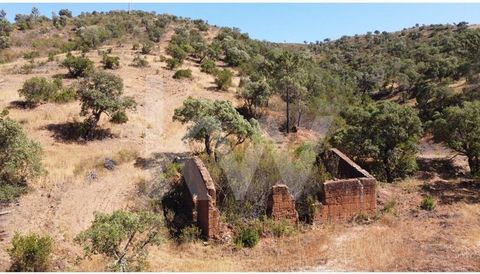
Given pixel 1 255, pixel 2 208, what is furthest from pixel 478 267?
pixel 2 208

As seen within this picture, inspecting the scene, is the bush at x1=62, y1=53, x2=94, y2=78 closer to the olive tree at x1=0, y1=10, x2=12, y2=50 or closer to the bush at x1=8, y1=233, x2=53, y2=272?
the olive tree at x1=0, y1=10, x2=12, y2=50

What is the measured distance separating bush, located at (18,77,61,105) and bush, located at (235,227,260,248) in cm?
1567

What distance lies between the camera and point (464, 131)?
752 inches

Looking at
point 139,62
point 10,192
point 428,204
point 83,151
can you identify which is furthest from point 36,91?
point 428,204

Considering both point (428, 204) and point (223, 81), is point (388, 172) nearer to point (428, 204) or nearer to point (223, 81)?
point (428, 204)

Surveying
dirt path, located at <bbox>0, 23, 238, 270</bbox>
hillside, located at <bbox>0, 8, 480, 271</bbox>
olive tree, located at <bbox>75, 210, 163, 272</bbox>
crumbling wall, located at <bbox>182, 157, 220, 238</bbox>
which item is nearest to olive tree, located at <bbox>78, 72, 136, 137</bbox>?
hillside, located at <bbox>0, 8, 480, 271</bbox>

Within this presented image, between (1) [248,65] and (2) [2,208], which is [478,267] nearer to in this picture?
(2) [2,208]

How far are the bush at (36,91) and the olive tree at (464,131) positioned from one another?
62.3ft

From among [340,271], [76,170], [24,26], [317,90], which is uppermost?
[24,26]

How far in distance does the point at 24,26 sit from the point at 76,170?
139 feet

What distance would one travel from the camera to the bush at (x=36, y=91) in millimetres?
23969

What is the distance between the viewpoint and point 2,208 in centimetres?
1423

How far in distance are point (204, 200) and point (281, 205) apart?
2.33 m

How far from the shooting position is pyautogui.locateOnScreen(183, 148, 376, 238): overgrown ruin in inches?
526
